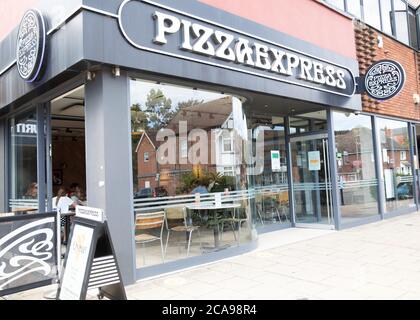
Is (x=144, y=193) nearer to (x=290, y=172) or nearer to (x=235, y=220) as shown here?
(x=235, y=220)

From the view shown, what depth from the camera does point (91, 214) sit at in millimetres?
3953

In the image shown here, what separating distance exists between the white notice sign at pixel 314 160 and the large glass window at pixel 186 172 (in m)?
2.57

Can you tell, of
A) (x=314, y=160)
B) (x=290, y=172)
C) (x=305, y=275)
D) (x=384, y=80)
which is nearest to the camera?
(x=305, y=275)

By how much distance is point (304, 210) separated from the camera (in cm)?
930

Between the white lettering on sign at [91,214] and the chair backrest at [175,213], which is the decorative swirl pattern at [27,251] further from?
the chair backrest at [175,213]

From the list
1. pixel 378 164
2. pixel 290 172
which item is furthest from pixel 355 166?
pixel 290 172

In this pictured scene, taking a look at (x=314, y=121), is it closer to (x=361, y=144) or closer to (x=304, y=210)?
(x=361, y=144)

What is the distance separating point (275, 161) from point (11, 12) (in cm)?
654

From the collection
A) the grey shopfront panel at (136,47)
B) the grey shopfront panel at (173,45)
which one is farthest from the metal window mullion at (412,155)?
the grey shopfront panel at (136,47)

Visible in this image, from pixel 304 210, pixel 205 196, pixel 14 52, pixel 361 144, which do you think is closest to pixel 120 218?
pixel 205 196

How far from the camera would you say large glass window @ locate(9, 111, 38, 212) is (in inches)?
268

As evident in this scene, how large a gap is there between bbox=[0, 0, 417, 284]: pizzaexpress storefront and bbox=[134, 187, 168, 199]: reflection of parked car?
25mm

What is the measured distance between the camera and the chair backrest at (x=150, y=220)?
5137 millimetres

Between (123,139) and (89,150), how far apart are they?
482 mm
